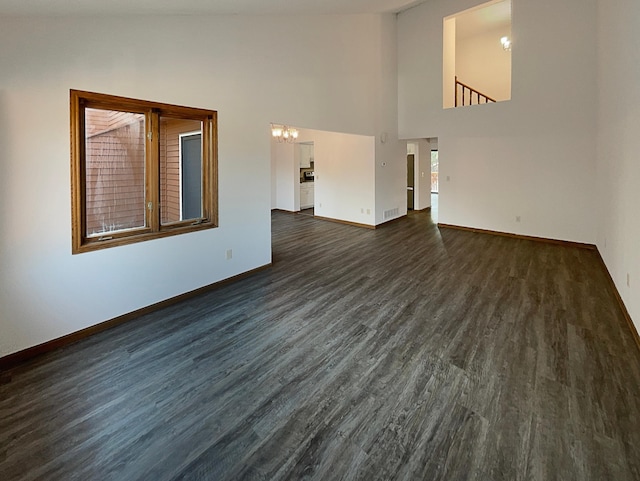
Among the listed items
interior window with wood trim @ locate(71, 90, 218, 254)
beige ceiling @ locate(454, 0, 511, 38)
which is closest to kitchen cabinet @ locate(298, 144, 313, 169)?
beige ceiling @ locate(454, 0, 511, 38)

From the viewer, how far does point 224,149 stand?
4.14m

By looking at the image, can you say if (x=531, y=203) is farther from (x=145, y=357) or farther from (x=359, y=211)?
(x=145, y=357)

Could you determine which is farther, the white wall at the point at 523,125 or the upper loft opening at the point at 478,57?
the upper loft opening at the point at 478,57

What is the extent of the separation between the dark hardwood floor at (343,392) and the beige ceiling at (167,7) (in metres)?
2.56

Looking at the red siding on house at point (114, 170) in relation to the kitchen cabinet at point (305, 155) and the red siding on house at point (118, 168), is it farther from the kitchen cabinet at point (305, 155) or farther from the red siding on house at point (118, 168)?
the kitchen cabinet at point (305, 155)

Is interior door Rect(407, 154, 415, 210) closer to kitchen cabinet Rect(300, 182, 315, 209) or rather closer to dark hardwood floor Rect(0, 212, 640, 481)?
kitchen cabinet Rect(300, 182, 315, 209)

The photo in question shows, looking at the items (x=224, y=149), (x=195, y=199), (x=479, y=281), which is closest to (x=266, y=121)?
(x=224, y=149)

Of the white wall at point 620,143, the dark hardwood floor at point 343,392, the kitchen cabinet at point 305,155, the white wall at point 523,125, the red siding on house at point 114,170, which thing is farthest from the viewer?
the kitchen cabinet at point 305,155

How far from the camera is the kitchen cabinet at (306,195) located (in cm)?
1126

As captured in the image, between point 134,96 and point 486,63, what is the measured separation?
9.28 metres

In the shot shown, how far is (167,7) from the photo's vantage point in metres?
3.06

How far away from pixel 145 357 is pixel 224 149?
8.22 ft

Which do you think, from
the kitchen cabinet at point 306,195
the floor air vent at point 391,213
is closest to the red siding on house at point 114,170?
the floor air vent at point 391,213

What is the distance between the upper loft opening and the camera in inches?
308
